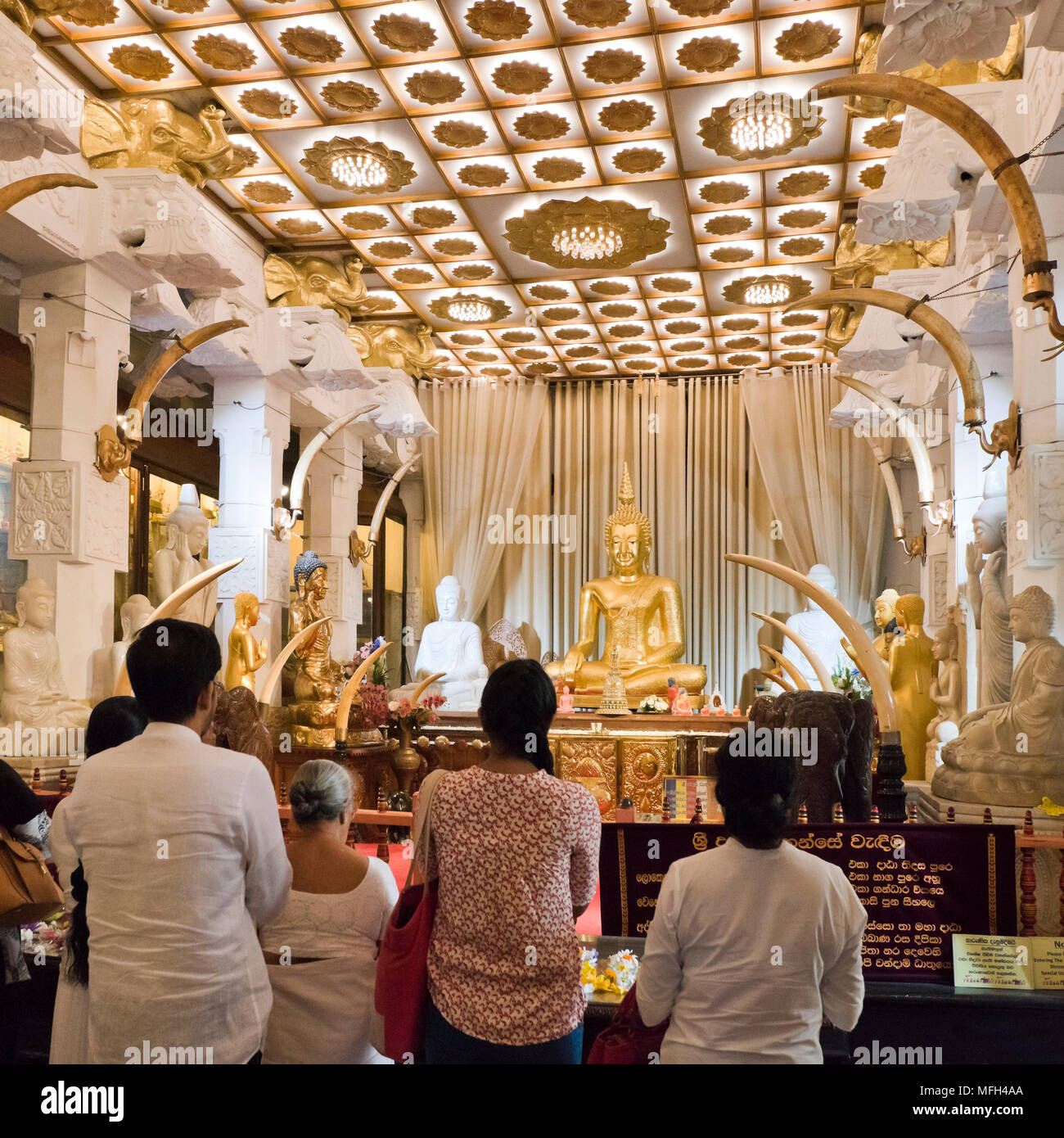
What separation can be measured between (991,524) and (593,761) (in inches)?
112

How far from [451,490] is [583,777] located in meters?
6.02

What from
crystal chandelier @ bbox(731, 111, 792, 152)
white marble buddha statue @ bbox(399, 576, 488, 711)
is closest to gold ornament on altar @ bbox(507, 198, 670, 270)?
crystal chandelier @ bbox(731, 111, 792, 152)

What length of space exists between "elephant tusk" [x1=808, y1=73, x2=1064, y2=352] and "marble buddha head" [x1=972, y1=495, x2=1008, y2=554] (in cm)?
189

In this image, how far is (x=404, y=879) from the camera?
4.90m

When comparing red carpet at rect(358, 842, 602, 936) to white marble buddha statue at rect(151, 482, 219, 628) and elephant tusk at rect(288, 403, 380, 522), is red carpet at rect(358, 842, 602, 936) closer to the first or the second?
white marble buddha statue at rect(151, 482, 219, 628)

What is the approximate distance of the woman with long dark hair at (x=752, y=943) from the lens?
172 cm

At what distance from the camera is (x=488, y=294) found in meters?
10.1

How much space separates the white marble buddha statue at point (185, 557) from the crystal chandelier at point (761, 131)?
15.3 ft

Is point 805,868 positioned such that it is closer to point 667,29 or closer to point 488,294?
point 667,29

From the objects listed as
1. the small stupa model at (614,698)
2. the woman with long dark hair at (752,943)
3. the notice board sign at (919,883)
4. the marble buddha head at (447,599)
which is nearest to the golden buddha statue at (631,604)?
the marble buddha head at (447,599)

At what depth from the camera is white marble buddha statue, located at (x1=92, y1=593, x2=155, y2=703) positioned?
614cm

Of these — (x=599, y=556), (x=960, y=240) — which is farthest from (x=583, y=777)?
(x=599, y=556)

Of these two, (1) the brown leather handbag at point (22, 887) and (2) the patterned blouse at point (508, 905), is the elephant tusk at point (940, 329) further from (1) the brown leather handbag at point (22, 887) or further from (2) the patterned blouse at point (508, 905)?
(1) the brown leather handbag at point (22, 887)
